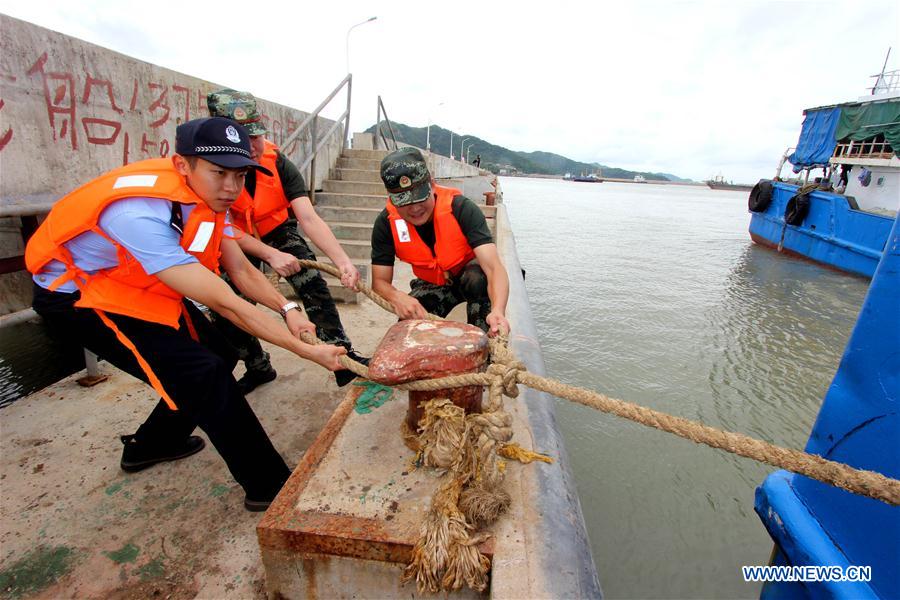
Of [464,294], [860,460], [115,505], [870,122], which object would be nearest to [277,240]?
[464,294]

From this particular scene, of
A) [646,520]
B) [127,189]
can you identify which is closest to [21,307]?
[127,189]

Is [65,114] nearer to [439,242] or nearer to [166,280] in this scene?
[166,280]

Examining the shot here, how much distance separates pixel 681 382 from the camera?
5660 millimetres

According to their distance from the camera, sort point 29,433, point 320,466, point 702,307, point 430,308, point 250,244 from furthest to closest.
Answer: point 702,307 < point 430,308 < point 250,244 < point 29,433 < point 320,466

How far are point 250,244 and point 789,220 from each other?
17.8m

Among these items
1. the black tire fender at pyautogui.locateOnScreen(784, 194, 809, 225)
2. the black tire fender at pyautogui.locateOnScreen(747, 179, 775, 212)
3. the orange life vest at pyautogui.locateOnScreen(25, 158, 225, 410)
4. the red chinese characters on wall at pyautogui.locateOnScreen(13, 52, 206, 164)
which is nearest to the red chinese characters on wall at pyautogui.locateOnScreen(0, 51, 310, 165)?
the red chinese characters on wall at pyautogui.locateOnScreen(13, 52, 206, 164)

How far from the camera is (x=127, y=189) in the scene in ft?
5.72

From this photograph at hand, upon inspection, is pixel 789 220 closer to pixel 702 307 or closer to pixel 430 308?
pixel 702 307

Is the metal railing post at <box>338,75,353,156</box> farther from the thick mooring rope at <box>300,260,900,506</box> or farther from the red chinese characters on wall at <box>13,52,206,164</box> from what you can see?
the thick mooring rope at <box>300,260,900,506</box>

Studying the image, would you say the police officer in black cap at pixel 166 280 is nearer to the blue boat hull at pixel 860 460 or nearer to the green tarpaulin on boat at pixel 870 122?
the blue boat hull at pixel 860 460

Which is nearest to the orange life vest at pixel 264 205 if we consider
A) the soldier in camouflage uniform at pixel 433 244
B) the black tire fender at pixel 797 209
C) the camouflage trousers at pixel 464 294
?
the soldier in camouflage uniform at pixel 433 244

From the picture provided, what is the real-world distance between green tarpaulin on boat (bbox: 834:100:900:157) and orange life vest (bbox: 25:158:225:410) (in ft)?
52.1

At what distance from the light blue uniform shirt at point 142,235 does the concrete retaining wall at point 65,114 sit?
2.07 m

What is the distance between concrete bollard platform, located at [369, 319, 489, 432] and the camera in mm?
1795
